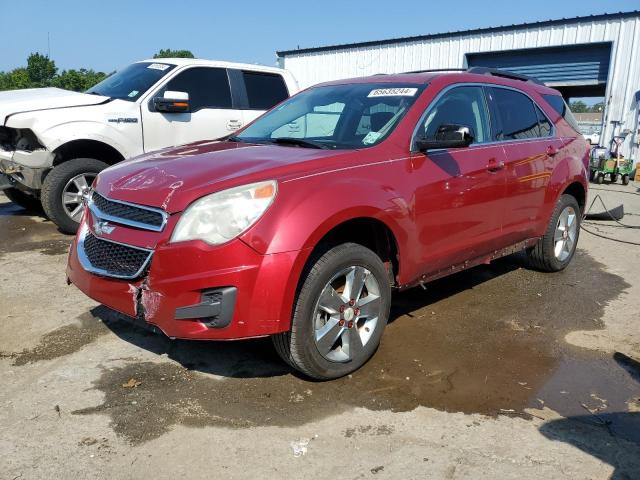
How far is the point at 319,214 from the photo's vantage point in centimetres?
294

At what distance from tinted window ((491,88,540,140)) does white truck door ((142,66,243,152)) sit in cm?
373

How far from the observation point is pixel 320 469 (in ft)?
8.08

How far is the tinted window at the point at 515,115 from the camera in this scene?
4590mm

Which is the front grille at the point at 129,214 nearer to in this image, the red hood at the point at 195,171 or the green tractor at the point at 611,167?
the red hood at the point at 195,171

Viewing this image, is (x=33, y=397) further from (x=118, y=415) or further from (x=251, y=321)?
(x=251, y=321)

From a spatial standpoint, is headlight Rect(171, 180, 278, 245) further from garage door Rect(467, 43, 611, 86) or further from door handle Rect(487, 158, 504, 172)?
garage door Rect(467, 43, 611, 86)

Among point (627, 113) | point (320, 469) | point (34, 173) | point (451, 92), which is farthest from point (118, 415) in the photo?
point (627, 113)

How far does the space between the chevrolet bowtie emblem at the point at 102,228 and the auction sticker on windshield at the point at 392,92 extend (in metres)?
2.05

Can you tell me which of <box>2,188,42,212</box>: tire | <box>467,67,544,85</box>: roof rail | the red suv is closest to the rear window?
<box>467,67,544,85</box>: roof rail

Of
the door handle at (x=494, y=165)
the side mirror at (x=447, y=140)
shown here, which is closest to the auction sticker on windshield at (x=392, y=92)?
the side mirror at (x=447, y=140)

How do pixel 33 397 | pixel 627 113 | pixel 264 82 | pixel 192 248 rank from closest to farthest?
pixel 192 248 → pixel 33 397 → pixel 264 82 → pixel 627 113

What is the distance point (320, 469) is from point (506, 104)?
350 cm

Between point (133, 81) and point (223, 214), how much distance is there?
492 centimetres

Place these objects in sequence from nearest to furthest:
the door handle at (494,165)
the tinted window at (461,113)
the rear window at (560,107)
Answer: the tinted window at (461,113) → the door handle at (494,165) → the rear window at (560,107)
